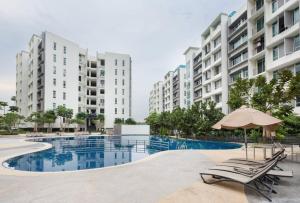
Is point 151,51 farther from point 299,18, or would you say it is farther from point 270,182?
point 270,182

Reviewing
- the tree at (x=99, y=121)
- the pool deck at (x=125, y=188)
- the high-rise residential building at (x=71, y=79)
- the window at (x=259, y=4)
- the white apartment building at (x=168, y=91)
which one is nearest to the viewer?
the pool deck at (x=125, y=188)

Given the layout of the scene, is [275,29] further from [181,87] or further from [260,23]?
[181,87]

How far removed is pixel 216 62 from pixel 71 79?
37.7 metres

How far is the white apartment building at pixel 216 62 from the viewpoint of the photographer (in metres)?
41.5

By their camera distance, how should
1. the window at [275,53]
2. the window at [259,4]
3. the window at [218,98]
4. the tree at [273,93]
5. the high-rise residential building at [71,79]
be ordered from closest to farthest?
the tree at [273,93]
the window at [275,53]
the window at [259,4]
the window at [218,98]
the high-rise residential building at [71,79]

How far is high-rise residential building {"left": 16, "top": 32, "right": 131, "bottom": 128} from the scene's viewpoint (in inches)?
2287

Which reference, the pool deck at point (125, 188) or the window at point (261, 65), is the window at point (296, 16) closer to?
the window at point (261, 65)

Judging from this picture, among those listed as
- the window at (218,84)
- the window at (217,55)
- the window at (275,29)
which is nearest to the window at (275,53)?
the window at (275,29)

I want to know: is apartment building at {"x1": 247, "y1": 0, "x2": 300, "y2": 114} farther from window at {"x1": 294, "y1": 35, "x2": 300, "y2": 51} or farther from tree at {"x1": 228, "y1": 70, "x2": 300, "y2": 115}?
tree at {"x1": 228, "y1": 70, "x2": 300, "y2": 115}

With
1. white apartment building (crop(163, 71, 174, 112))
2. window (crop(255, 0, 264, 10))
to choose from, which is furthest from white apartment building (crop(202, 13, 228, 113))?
white apartment building (crop(163, 71, 174, 112))

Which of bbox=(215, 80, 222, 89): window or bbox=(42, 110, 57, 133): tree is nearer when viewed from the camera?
bbox=(215, 80, 222, 89): window

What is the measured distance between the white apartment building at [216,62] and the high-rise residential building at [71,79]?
89.3ft

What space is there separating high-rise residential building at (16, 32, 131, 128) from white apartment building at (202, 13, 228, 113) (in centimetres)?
2721

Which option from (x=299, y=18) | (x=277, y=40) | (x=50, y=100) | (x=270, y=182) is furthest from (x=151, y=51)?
(x=50, y=100)
